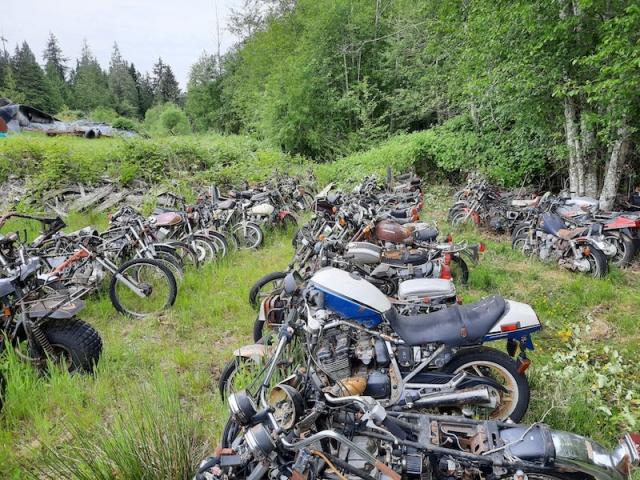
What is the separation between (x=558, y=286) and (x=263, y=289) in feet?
11.2

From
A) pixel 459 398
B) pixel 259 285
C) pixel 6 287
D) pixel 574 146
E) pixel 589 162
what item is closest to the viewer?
pixel 459 398

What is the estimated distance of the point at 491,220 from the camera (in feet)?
23.1

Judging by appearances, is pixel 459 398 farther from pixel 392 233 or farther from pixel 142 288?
pixel 142 288

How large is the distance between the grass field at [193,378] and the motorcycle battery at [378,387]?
35.0 inches

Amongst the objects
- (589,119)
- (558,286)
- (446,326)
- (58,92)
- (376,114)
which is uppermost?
(58,92)

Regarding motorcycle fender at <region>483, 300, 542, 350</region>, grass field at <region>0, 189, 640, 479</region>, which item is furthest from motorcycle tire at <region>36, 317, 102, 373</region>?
motorcycle fender at <region>483, 300, 542, 350</region>

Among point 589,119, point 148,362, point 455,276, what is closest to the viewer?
point 148,362

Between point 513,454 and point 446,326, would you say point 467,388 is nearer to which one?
point 446,326

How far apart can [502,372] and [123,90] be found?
55552 millimetres

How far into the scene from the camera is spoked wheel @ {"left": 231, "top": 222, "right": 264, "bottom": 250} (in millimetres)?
6488

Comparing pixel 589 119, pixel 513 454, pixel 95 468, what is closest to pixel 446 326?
pixel 513 454

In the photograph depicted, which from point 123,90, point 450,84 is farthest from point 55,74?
point 450,84

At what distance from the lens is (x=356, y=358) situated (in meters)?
2.43

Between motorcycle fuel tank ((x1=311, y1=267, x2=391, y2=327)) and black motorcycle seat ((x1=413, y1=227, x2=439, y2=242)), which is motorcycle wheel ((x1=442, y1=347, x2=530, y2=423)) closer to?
motorcycle fuel tank ((x1=311, y1=267, x2=391, y2=327))
